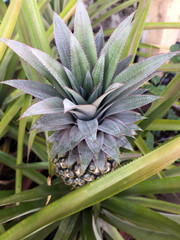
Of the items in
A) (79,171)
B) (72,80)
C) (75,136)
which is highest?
(72,80)

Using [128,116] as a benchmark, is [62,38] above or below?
above

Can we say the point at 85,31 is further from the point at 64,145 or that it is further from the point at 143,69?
the point at 64,145

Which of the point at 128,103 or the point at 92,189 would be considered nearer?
the point at 92,189

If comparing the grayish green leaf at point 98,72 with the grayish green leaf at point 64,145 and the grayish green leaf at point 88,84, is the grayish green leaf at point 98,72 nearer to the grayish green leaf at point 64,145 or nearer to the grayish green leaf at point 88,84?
the grayish green leaf at point 88,84

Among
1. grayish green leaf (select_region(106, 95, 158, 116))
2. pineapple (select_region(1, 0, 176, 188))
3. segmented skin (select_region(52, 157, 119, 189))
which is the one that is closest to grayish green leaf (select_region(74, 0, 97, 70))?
pineapple (select_region(1, 0, 176, 188))

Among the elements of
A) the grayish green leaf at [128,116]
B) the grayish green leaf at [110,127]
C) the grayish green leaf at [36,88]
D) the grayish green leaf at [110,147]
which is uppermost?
the grayish green leaf at [36,88]

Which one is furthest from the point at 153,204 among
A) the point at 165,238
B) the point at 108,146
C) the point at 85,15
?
the point at 85,15

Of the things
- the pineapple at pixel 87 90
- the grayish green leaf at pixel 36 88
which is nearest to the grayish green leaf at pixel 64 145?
the pineapple at pixel 87 90

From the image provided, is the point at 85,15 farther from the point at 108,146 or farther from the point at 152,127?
the point at 152,127

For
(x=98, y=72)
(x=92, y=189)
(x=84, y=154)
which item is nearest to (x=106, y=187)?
(x=92, y=189)
